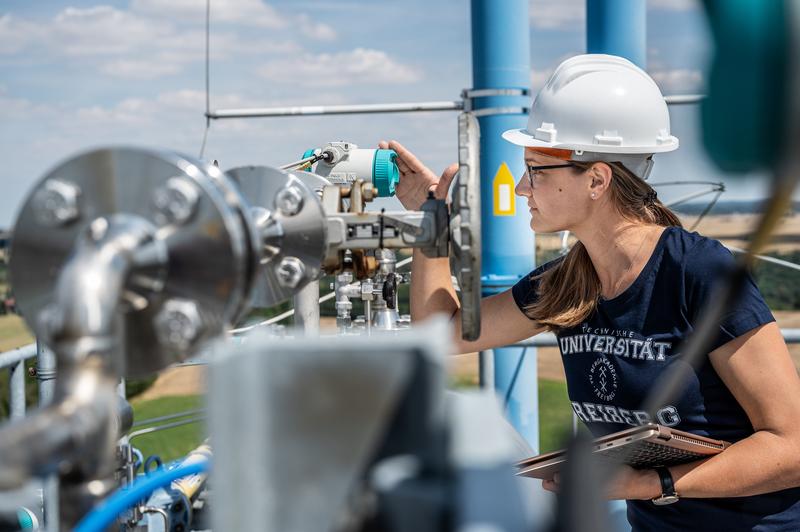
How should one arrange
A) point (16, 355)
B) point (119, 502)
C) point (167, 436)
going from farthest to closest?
1. point (167, 436)
2. point (16, 355)
3. point (119, 502)

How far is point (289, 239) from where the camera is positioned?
1.00 metres

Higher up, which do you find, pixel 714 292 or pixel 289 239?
pixel 289 239

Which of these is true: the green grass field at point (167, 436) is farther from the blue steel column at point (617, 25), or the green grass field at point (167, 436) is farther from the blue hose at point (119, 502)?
the blue hose at point (119, 502)

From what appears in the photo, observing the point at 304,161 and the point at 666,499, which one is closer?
the point at 666,499

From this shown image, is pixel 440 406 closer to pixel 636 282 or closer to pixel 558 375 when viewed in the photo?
pixel 636 282

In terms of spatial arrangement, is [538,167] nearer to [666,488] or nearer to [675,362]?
[675,362]

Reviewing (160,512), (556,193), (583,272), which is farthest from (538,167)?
(160,512)

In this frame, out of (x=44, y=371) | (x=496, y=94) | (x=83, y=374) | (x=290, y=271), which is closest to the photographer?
(x=83, y=374)

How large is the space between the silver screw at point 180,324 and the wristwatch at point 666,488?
103 cm

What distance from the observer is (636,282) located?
5.33 feet

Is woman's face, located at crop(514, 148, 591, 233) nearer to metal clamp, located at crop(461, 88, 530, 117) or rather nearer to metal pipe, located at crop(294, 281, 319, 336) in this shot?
metal pipe, located at crop(294, 281, 319, 336)

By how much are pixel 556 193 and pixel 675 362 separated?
16.1 inches

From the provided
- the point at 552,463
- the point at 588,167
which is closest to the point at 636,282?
the point at 588,167

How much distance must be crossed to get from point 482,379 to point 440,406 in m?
2.64
